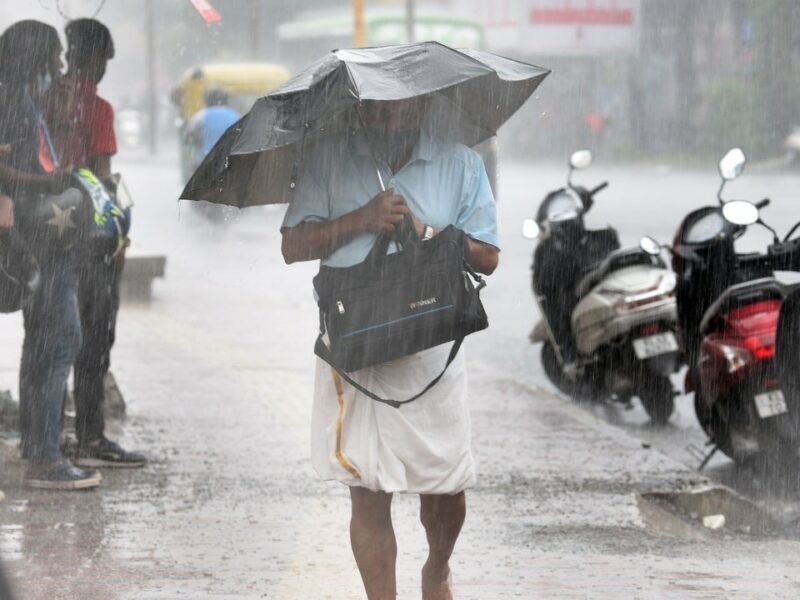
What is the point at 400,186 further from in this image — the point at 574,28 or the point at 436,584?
the point at 574,28

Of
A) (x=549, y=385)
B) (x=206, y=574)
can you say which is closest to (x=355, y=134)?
(x=206, y=574)

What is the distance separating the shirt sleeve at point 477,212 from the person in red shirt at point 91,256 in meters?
2.47

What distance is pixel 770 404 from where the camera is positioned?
6328 millimetres

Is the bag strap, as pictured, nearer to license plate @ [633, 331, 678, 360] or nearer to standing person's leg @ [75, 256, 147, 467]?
standing person's leg @ [75, 256, 147, 467]

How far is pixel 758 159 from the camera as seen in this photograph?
3594cm

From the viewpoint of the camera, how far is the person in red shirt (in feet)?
20.4

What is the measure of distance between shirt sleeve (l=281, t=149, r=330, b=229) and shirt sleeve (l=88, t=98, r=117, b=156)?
235 cm

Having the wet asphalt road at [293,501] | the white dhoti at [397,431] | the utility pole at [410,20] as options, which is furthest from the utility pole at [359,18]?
the white dhoti at [397,431]

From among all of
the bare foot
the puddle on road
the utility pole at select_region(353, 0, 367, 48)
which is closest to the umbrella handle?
the bare foot

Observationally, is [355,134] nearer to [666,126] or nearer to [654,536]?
[654,536]

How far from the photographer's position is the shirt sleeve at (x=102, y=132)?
6281mm

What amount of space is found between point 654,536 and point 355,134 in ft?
7.59

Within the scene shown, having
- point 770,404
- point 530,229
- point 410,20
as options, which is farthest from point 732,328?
point 410,20

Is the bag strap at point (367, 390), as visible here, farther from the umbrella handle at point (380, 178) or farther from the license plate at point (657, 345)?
the license plate at point (657, 345)
